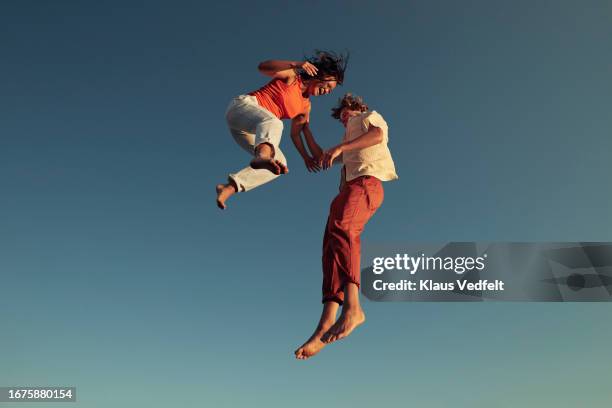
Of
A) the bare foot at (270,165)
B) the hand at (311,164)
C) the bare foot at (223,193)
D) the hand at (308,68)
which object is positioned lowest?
the bare foot at (270,165)

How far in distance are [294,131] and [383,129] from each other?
1212 millimetres

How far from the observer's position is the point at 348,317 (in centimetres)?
707

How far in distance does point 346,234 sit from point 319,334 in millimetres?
1190

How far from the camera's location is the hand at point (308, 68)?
726 cm

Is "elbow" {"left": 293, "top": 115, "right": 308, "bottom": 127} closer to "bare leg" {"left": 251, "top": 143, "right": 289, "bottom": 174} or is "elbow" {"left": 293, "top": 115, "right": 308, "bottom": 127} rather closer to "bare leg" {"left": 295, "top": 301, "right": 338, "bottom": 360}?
"bare leg" {"left": 251, "top": 143, "right": 289, "bottom": 174}

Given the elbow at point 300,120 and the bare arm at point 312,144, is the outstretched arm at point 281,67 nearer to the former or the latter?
the elbow at point 300,120

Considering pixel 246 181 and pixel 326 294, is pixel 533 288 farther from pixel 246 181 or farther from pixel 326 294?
pixel 246 181

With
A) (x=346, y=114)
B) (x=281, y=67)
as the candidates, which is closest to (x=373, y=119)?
(x=346, y=114)

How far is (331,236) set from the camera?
7.37m

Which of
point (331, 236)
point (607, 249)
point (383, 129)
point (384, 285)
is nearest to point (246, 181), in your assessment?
point (331, 236)

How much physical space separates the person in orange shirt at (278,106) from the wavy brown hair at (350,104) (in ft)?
0.88

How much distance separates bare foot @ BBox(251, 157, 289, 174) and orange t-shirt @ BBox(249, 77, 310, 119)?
1.04 m

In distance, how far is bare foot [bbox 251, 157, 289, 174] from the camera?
675cm

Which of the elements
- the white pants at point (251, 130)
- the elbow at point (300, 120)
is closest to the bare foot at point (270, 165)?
the white pants at point (251, 130)
